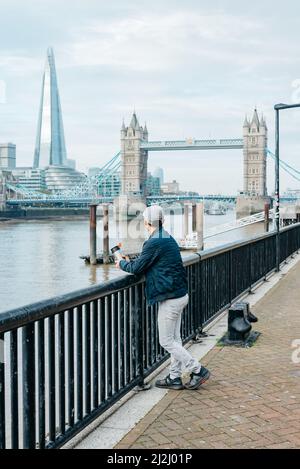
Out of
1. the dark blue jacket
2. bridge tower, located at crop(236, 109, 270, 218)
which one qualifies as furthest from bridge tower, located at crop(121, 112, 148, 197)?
the dark blue jacket

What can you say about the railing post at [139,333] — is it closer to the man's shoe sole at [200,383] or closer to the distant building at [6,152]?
the man's shoe sole at [200,383]

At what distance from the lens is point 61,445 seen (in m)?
4.07

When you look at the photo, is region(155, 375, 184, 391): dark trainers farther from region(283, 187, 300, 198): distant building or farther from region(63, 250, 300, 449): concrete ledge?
region(283, 187, 300, 198): distant building

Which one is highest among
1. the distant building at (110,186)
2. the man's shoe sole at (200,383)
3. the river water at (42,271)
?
the distant building at (110,186)

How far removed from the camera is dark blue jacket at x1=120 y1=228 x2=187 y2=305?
16.6 ft

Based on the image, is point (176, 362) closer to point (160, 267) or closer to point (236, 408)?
point (236, 408)

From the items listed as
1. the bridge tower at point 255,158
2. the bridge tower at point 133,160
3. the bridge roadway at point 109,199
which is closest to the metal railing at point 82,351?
the bridge roadway at point 109,199

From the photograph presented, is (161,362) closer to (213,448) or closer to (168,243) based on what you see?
(168,243)

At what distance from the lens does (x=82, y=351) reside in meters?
4.42

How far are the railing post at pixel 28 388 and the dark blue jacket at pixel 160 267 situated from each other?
1.51m

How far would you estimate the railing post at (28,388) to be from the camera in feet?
12.1
